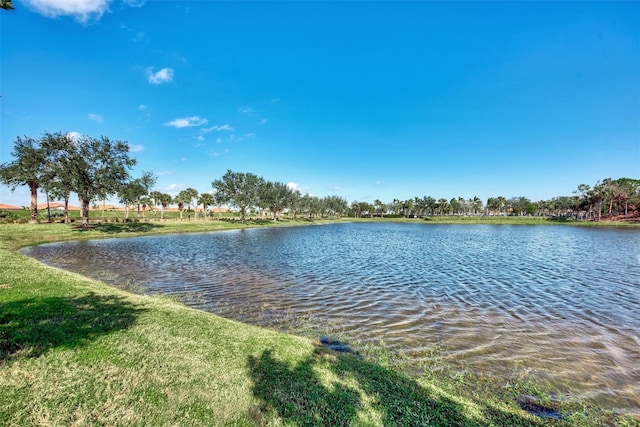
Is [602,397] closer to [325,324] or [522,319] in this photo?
[522,319]

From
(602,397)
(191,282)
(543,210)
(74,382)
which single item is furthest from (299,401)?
(543,210)

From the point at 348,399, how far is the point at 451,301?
10.0 meters

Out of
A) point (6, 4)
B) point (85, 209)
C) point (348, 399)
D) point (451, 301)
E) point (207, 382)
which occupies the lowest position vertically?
point (451, 301)

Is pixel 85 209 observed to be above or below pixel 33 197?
below

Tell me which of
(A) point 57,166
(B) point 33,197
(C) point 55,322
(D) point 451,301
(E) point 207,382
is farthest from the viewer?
(B) point 33,197

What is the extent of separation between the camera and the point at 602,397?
598cm

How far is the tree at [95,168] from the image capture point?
36094mm

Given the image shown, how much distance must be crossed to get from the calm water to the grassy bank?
1.65 meters

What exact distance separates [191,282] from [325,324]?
30.6ft

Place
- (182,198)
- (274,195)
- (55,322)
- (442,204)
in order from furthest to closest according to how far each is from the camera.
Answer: (442,204) < (182,198) < (274,195) < (55,322)

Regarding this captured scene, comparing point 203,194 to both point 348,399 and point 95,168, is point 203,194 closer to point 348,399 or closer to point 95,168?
point 95,168

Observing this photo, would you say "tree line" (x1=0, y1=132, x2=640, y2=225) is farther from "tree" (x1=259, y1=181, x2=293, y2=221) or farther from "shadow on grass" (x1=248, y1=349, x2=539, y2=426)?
"shadow on grass" (x1=248, y1=349, x2=539, y2=426)

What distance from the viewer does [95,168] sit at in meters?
37.8

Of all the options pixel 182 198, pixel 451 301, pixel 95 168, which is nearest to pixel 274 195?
pixel 182 198
